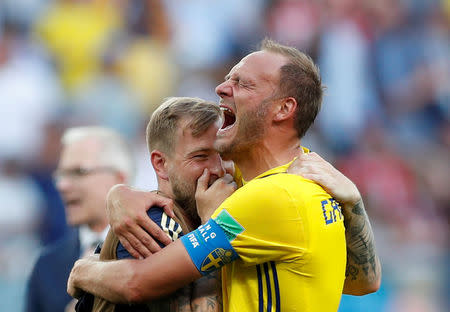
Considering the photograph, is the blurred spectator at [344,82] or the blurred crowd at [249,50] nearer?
the blurred crowd at [249,50]

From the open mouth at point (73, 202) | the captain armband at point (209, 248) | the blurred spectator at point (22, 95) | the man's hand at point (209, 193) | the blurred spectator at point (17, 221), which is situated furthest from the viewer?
the blurred spectator at point (22, 95)

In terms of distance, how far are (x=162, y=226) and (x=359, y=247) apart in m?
0.98

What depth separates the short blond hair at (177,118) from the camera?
362 cm

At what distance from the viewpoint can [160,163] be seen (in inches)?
145

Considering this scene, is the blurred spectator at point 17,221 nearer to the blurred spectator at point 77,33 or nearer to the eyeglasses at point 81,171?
the blurred spectator at point 77,33

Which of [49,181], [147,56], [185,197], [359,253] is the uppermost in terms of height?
[147,56]

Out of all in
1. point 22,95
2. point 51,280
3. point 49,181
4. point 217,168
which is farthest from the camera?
point 22,95

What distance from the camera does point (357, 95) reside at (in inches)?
409

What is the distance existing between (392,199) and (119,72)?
394cm

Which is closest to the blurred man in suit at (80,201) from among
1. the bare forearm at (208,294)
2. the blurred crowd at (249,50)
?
the bare forearm at (208,294)

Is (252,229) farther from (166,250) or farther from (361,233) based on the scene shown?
(361,233)

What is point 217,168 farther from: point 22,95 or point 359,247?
point 22,95

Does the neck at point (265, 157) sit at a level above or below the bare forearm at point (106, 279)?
above

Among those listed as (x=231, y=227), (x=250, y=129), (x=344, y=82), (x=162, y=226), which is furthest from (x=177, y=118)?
(x=344, y=82)
